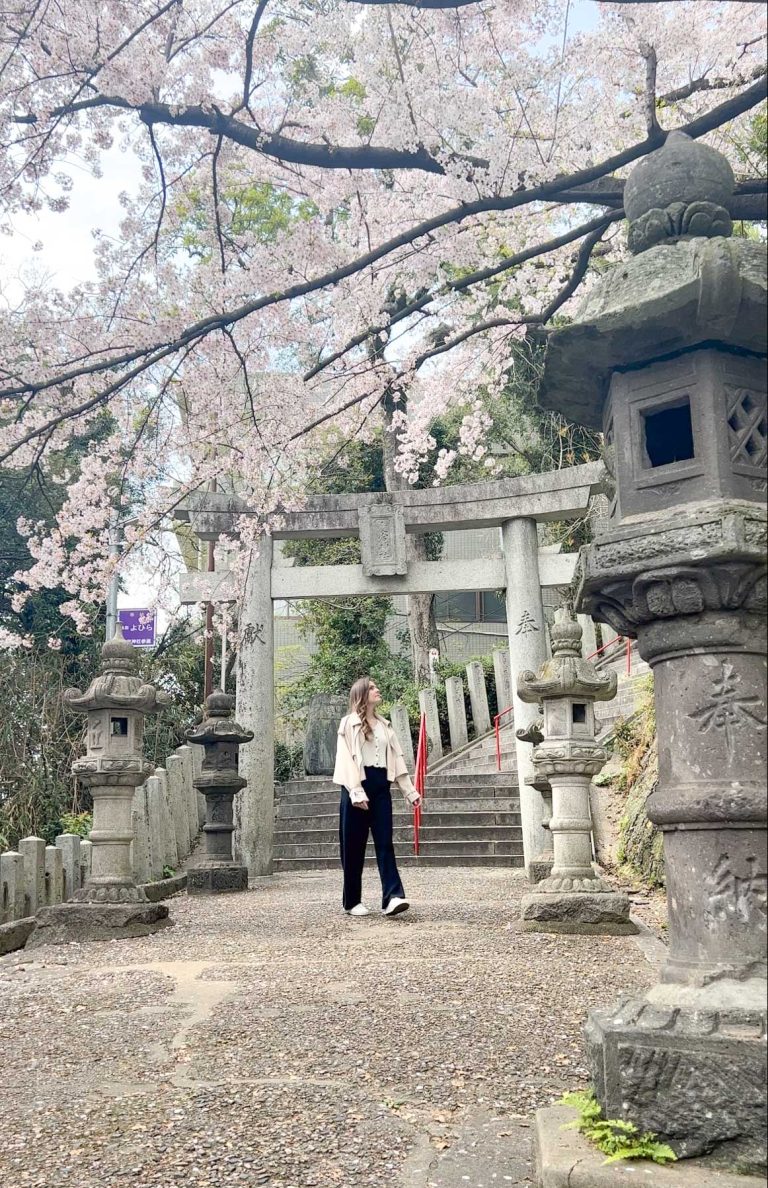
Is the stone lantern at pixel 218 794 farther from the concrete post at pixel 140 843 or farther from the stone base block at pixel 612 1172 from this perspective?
the stone base block at pixel 612 1172

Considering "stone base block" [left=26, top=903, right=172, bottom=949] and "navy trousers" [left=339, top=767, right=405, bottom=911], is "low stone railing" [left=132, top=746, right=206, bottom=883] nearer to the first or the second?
"stone base block" [left=26, top=903, right=172, bottom=949]

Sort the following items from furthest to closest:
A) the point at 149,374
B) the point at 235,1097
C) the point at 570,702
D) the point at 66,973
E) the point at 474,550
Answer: the point at 474,550 → the point at 570,702 → the point at 149,374 → the point at 66,973 → the point at 235,1097

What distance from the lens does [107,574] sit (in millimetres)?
7539

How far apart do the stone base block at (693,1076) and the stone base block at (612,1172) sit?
0.06 metres

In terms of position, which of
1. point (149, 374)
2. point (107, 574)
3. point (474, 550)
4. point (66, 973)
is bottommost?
point (66, 973)

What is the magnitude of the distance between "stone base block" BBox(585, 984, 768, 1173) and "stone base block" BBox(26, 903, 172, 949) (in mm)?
4743

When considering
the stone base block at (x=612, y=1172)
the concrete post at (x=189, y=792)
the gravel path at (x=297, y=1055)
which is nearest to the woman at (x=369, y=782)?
the gravel path at (x=297, y=1055)

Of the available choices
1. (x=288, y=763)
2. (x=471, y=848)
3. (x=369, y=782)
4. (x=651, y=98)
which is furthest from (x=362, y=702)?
(x=288, y=763)

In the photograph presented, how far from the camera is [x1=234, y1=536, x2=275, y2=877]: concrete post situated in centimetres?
1058

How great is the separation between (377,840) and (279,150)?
429cm

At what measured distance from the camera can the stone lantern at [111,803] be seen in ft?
20.7

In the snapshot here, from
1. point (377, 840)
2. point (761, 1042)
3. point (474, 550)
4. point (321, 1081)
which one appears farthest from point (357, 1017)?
point (474, 550)

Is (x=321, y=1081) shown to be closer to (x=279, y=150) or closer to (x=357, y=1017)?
(x=357, y=1017)

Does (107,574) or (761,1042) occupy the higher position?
(107,574)
